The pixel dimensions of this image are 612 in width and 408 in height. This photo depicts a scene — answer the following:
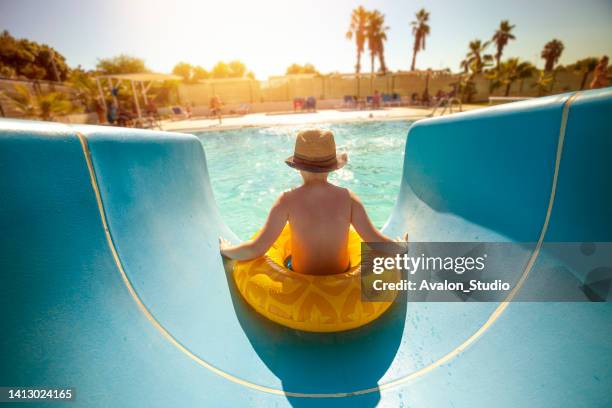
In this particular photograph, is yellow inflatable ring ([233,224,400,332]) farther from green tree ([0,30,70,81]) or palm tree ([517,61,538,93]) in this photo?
green tree ([0,30,70,81])

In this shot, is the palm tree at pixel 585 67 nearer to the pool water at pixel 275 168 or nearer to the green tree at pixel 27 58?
the pool water at pixel 275 168

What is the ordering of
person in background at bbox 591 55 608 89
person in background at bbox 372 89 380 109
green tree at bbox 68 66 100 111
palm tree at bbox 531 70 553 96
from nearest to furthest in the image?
person in background at bbox 591 55 608 89, green tree at bbox 68 66 100 111, person in background at bbox 372 89 380 109, palm tree at bbox 531 70 553 96

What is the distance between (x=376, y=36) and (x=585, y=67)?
24.1 meters

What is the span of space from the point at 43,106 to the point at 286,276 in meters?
15.9

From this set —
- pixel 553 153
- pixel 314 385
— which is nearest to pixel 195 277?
pixel 314 385

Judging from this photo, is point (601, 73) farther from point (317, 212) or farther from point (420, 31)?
point (420, 31)

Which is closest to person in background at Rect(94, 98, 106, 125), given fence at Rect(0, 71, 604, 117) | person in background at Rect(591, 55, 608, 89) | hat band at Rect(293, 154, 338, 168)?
fence at Rect(0, 71, 604, 117)

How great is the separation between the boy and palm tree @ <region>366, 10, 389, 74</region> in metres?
38.4

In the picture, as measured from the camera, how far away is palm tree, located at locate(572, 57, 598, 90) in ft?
99.5

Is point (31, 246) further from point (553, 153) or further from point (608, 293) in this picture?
point (553, 153)

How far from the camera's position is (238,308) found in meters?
1.96

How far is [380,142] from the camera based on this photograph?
37.2ft

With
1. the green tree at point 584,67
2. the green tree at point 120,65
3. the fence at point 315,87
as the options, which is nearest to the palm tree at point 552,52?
the green tree at point 584,67

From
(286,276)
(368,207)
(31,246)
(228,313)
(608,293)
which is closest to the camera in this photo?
(31,246)
